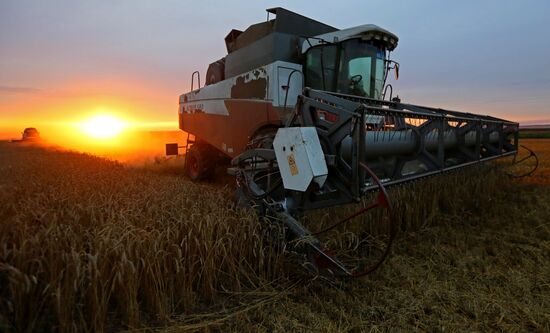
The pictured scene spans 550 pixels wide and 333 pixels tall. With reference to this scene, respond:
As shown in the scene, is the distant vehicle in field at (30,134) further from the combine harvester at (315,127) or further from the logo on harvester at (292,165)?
the logo on harvester at (292,165)

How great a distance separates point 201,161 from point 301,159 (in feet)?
16.1

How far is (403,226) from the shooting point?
3.44m

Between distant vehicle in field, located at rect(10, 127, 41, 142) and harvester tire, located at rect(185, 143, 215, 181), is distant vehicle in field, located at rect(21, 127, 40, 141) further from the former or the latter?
harvester tire, located at rect(185, 143, 215, 181)

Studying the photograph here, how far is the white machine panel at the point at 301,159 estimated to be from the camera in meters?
2.23

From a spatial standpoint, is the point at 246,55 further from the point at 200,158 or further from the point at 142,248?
the point at 142,248

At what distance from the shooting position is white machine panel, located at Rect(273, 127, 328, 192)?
2.23m

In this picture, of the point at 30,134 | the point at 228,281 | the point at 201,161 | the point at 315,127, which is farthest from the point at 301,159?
the point at 30,134

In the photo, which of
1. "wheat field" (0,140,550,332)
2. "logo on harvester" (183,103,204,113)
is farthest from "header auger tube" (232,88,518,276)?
"logo on harvester" (183,103,204,113)

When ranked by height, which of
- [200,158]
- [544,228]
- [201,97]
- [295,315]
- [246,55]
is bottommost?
[295,315]

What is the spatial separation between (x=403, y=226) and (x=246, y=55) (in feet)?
12.5

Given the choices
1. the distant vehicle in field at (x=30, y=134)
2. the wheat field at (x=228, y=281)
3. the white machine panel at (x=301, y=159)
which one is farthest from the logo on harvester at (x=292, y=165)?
the distant vehicle in field at (x=30, y=134)

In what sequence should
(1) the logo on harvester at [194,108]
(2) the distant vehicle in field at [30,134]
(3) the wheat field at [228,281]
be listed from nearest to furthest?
1. (3) the wheat field at [228,281]
2. (1) the logo on harvester at [194,108]
3. (2) the distant vehicle in field at [30,134]

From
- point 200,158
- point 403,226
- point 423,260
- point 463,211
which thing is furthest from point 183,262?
point 200,158

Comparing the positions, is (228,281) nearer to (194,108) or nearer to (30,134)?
(194,108)
